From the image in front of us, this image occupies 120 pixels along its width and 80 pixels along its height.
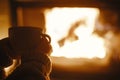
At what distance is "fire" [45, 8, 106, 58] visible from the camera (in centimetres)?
179

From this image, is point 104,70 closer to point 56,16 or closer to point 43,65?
point 56,16

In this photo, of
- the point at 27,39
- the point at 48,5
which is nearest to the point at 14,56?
the point at 27,39

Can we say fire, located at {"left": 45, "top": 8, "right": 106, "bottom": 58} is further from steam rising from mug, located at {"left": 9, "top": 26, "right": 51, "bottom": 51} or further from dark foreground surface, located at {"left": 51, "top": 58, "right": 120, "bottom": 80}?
steam rising from mug, located at {"left": 9, "top": 26, "right": 51, "bottom": 51}

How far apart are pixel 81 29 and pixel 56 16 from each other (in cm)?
19

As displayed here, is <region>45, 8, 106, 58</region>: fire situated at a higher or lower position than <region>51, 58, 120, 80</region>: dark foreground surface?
higher

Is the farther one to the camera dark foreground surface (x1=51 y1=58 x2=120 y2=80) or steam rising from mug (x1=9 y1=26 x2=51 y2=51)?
dark foreground surface (x1=51 y1=58 x2=120 y2=80)

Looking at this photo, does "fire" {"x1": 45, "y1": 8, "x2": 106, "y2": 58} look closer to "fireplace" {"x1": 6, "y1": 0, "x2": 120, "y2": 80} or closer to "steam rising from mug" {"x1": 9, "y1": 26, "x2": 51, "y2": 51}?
"fireplace" {"x1": 6, "y1": 0, "x2": 120, "y2": 80}

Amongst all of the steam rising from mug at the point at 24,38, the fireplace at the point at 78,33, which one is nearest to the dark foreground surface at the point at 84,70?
the fireplace at the point at 78,33

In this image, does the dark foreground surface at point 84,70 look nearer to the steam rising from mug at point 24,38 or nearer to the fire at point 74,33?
the fire at point 74,33

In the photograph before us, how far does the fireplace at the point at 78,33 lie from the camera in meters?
1.75

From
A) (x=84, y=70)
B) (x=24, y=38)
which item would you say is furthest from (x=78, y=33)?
(x=24, y=38)

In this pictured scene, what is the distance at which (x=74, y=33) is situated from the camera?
1.82m

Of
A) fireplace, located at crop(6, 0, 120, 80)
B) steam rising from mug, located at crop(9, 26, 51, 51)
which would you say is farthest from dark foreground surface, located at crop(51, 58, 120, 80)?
steam rising from mug, located at crop(9, 26, 51, 51)

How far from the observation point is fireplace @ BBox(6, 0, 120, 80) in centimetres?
175
